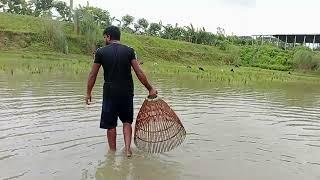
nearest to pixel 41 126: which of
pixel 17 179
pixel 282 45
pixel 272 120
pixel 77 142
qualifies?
pixel 77 142

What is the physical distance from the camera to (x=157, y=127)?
768cm

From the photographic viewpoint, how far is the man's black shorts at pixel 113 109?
6.80 meters

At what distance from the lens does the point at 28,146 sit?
696cm

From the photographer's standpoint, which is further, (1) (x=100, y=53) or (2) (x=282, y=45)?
(2) (x=282, y=45)

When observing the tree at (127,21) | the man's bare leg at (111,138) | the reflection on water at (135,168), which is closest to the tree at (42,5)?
the tree at (127,21)

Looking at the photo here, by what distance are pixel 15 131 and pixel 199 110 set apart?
525 centimetres

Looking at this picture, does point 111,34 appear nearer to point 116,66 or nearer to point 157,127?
point 116,66

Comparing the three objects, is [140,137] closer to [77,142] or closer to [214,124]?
[77,142]

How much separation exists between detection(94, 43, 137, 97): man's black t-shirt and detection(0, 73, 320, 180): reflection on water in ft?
3.28

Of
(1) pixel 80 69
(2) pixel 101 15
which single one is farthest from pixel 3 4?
(1) pixel 80 69

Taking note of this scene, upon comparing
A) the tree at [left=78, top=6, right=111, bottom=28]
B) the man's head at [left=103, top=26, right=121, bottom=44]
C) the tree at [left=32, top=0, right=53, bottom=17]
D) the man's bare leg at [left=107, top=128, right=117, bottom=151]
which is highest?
the tree at [left=32, top=0, right=53, bottom=17]

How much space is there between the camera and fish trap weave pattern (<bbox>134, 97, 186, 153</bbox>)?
707 cm

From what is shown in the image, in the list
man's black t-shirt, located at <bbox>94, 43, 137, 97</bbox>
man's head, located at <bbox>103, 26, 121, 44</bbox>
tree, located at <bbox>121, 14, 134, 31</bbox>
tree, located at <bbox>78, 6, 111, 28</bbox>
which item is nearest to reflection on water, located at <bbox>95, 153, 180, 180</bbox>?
man's black t-shirt, located at <bbox>94, 43, 137, 97</bbox>

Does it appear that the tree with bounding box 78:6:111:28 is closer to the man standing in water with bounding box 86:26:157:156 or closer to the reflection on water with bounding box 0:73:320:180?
the reflection on water with bounding box 0:73:320:180
